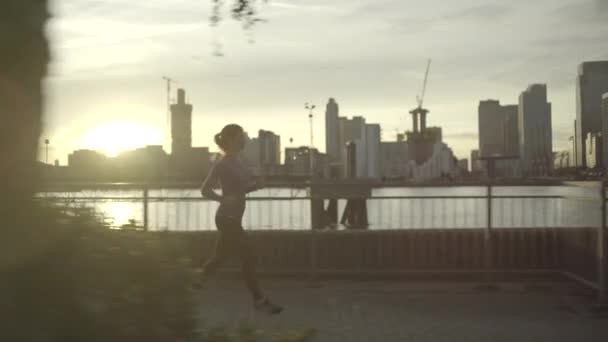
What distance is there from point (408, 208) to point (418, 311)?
5.17 meters

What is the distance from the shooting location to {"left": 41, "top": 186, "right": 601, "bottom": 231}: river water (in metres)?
10.7

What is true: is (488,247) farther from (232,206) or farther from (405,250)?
(232,206)

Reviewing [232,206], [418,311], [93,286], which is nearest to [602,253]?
[418,311]

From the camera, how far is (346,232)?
11078mm

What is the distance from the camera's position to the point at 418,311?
8680 millimetres

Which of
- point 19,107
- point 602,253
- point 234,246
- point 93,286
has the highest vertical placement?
point 19,107

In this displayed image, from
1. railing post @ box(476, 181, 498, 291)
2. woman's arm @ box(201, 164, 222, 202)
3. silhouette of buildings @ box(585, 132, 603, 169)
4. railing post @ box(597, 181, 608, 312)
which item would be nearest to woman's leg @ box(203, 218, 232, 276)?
woman's arm @ box(201, 164, 222, 202)

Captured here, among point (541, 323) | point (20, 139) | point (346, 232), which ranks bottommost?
point (541, 323)

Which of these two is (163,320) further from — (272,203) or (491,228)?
(272,203)

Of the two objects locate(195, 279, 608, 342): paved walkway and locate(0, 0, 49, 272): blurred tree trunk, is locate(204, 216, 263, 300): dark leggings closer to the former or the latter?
locate(195, 279, 608, 342): paved walkway

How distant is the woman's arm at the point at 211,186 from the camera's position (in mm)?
8570

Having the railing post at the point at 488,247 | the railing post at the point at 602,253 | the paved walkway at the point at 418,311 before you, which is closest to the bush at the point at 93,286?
the paved walkway at the point at 418,311

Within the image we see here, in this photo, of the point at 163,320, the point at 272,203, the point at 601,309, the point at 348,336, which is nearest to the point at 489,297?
the point at 601,309

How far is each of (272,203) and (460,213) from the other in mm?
Result: 3683
